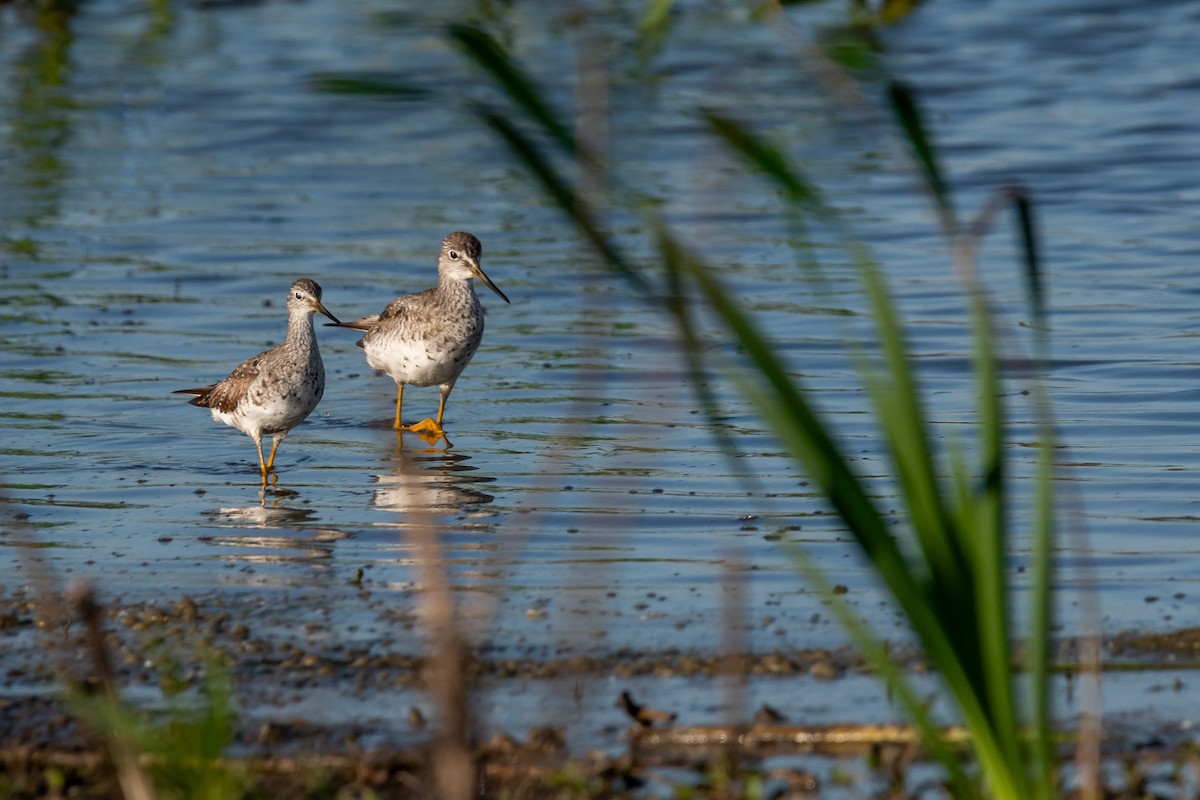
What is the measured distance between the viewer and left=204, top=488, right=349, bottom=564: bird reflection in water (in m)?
7.38

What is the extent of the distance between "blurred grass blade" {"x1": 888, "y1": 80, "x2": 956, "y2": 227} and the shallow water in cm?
11

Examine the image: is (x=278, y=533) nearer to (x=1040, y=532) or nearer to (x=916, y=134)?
(x=1040, y=532)

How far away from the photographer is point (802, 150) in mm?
16500

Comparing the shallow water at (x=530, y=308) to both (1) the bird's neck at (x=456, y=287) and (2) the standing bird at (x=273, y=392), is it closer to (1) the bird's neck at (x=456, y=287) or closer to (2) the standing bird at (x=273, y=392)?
(2) the standing bird at (x=273, y=392)

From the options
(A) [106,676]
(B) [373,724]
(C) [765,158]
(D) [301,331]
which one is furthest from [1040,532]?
(D) [301,331]

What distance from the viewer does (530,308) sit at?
1255cm

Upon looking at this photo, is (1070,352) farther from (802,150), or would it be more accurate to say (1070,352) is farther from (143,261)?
(143,261)

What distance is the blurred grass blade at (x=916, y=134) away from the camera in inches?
128

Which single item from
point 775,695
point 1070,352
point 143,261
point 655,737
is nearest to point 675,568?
point 775,695

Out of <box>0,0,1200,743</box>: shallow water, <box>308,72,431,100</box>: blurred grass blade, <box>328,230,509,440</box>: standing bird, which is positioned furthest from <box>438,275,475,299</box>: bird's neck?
<box>308,72,431,100</box>: blurred grass blade

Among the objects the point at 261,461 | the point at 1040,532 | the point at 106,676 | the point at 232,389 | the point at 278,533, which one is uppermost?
the point at 1040,532

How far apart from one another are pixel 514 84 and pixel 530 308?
975 cm

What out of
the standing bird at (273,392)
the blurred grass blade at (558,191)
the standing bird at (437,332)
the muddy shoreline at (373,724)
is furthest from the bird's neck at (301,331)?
the blurred grass blade at (558,191)

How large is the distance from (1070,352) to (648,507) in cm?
395
